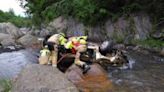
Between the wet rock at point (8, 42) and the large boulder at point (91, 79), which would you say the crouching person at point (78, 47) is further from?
the wet rock at point (8, 42)

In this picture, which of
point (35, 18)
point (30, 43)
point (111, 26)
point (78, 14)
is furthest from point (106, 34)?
point (35, 18)

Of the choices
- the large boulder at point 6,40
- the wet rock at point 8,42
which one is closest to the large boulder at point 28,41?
the wet rock at point 8,42

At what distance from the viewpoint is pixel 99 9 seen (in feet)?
67.8

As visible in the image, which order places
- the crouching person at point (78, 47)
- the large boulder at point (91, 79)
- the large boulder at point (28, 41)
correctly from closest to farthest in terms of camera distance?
the large boulder at point (91, 79) → the crouching person at point (78, 47) → the large boulder at point (28, 41)

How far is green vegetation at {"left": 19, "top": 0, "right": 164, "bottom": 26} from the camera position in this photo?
19.2 m

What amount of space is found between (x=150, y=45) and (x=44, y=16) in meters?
11.0

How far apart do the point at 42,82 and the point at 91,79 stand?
2984 millimetres

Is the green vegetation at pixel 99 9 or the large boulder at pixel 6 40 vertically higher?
the green vegetation at pixel 99 9

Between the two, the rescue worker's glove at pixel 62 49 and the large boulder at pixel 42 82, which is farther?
the rescue worker's glove at pixel 62 49

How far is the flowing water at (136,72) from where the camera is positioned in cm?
912

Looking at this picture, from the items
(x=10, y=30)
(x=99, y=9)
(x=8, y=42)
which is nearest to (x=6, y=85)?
(x=99, y=9)

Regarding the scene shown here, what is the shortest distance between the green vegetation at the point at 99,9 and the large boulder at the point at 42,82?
12524 millimetres

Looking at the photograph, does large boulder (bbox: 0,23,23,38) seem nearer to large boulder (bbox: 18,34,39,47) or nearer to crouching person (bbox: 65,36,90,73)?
large boulder (bbox: 18,34,39,47)

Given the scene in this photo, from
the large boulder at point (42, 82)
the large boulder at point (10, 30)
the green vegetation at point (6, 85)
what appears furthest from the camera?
the large boulder at point (10, 30)
